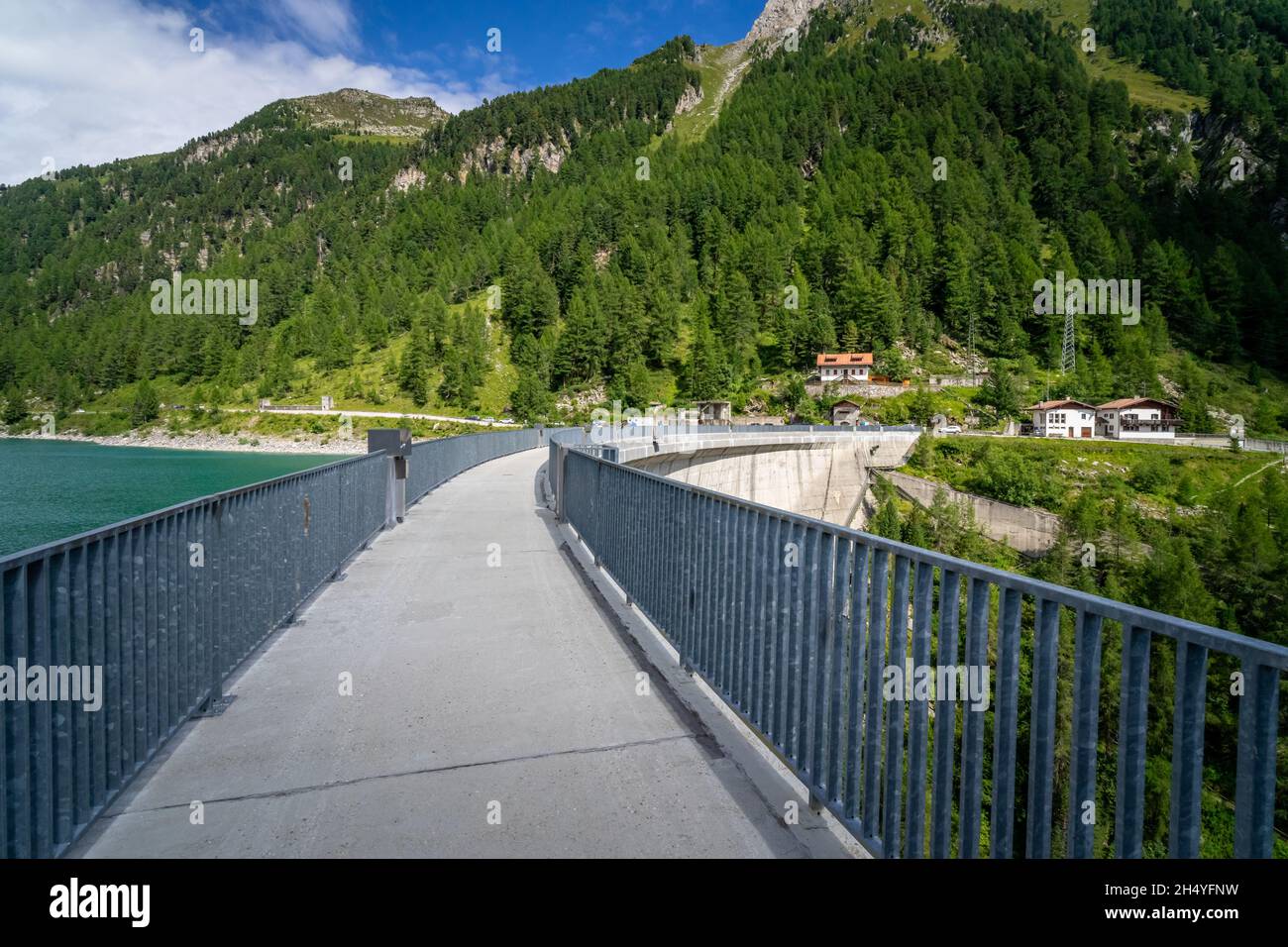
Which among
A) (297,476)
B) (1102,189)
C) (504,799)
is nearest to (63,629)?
(504,799)

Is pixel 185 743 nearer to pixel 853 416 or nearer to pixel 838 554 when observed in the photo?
pixel 838 554

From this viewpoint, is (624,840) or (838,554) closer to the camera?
(624,840)

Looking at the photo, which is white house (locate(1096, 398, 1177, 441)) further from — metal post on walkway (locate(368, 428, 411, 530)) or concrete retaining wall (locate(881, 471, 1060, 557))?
metal post on walkway (locate(368, 428, 411, 530))

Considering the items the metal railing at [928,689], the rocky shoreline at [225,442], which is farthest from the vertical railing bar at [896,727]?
the rocky shoreline at [225,442]

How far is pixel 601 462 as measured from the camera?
939 cm

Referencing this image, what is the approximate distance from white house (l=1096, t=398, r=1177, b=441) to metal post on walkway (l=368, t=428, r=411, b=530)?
94792 mm

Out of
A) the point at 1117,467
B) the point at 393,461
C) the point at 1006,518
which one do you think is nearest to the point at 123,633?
the point at 393,461

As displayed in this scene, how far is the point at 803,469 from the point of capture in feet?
214

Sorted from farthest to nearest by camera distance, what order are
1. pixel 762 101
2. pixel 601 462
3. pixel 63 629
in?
pixel 762 101 → pixel 601 462 → pixel 63 629

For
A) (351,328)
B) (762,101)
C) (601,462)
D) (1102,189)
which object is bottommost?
(601,462)

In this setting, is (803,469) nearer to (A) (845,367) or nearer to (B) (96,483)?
(A) (845,367)

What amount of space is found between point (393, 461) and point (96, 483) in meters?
46.9

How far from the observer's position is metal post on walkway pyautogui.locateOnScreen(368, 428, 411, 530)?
43.3 ft
